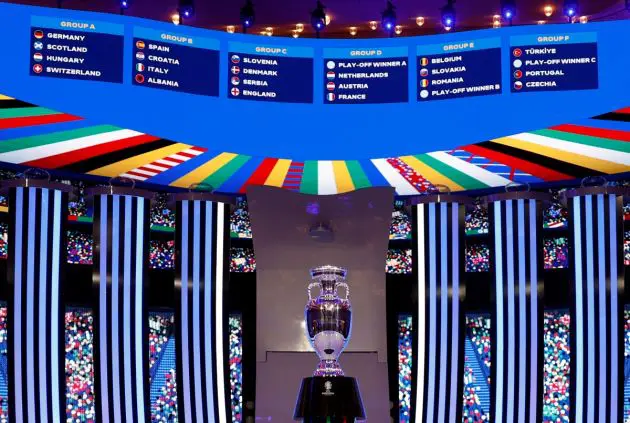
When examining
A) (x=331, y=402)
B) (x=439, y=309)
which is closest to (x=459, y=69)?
(x=439, y=309)

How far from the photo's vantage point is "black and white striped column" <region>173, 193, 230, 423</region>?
250 inches

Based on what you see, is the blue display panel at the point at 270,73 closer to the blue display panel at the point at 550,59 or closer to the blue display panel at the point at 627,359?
the blue display panel at the point at 550,59

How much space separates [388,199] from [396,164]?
28cm

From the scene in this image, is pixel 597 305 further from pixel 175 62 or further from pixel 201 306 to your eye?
pixel 175 62

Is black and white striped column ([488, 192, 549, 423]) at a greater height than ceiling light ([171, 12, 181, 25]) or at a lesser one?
lesser

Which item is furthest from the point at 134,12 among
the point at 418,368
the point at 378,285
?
the point at 418,368

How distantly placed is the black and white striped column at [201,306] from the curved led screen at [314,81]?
0.53 meters

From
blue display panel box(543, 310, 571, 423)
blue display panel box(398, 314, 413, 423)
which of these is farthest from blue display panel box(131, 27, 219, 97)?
blue display panel box(543, 310, 571, 423)

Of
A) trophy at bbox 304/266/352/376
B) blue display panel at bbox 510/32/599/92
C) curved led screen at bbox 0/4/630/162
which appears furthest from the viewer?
blue display panel at bbox 510/32/599/92

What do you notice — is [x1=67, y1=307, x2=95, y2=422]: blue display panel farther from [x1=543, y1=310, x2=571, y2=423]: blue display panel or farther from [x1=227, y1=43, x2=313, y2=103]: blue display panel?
[x1=543, y1=310, x2=571, y2=423]: blue display panel

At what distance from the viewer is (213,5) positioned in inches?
283

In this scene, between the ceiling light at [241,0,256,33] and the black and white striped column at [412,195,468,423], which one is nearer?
the black and white striped column at [412,195,468,423]

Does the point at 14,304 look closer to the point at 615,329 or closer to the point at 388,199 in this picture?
the point at 388,199

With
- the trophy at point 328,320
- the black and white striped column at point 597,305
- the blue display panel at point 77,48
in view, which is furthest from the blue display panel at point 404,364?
the blue display panel at point 77,48
